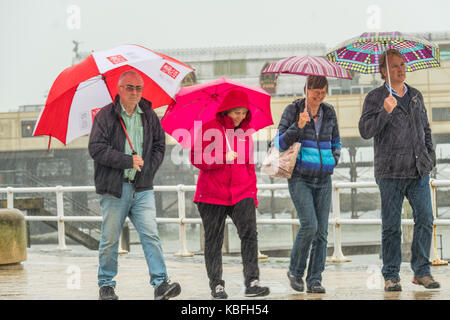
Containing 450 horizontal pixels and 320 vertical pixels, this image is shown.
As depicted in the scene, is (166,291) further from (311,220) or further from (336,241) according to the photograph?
(336,241)

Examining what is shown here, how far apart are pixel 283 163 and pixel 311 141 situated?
283 mm

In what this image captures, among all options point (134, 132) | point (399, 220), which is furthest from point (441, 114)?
point (134, 132)

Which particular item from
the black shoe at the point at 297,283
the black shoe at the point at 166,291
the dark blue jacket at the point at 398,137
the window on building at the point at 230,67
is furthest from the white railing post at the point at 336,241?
the window on building at the point at 230,67

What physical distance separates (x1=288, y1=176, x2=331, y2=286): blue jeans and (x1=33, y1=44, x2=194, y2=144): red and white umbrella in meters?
1.25

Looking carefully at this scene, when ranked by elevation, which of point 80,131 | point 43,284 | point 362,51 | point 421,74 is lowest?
point 43,284

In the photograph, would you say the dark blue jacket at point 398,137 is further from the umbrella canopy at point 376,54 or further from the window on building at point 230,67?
the window on building at point 230,67

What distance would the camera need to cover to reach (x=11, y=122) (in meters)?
58.2

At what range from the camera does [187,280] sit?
7195 mm

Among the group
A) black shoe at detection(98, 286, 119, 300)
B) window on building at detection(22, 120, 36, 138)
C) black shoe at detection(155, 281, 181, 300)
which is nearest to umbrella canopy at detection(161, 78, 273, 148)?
black shoe at detection(155, 281, 181, 300)

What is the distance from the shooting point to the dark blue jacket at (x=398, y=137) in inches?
225
